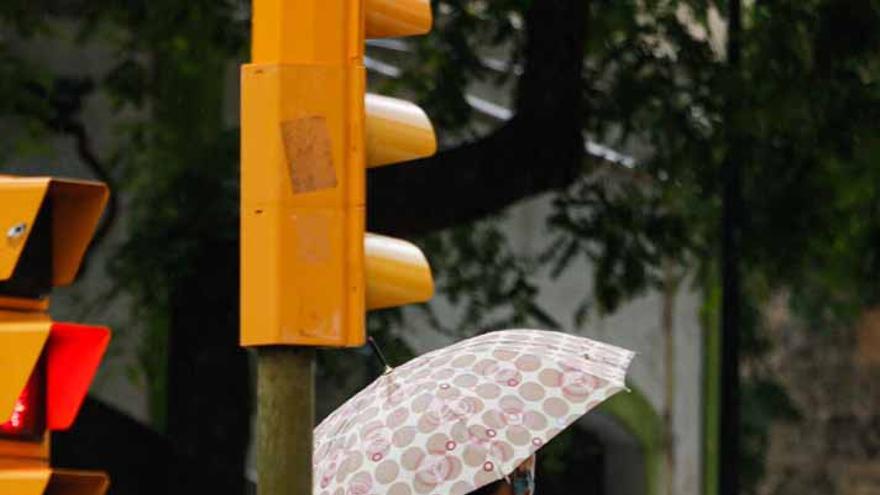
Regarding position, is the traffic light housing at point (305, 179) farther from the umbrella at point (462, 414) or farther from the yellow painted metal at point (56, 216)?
the yellow painted metal at point (56, 216)

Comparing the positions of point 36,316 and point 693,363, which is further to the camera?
point 693,363

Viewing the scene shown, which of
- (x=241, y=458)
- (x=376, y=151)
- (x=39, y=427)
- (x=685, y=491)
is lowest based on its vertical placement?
(x=685, y=491)

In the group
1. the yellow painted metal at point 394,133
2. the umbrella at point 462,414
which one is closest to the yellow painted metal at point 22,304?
the umbrella at point 462,414

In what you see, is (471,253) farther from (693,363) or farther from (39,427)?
(39,427)

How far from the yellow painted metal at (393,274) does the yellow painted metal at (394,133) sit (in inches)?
6.2

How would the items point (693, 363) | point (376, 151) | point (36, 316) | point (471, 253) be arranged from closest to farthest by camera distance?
1. point (376, 151)
2. point (36, 316)
3. point (471, 253)
4. point (693, 363)

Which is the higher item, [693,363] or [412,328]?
[412,328]

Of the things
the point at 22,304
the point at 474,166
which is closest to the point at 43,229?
the point at 22,304

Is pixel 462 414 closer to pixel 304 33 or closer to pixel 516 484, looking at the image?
pixel 516 484

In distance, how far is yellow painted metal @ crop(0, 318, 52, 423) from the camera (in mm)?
6270

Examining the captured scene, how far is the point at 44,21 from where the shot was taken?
15.9 m

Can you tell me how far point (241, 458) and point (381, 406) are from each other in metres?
8.66

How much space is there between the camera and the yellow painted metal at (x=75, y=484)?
21.3 ft

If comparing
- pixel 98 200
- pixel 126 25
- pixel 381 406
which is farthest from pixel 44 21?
pixel 381 406
